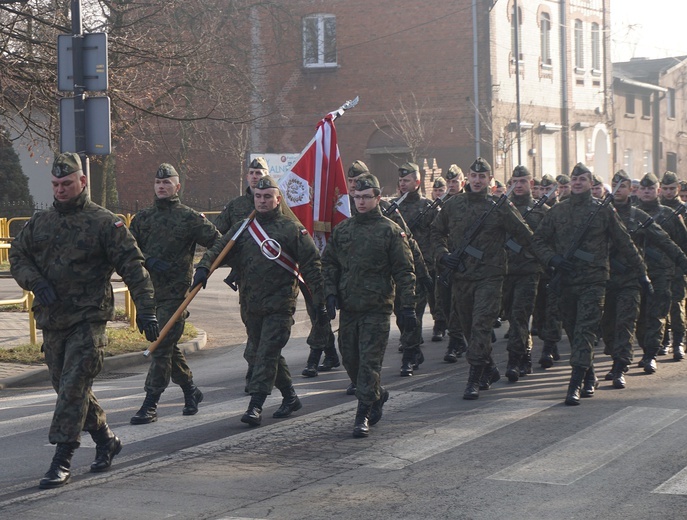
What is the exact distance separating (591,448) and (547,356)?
4.21 meters

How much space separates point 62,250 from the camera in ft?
23.5

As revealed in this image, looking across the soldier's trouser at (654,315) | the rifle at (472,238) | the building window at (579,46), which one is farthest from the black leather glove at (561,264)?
the building window at (579,46)

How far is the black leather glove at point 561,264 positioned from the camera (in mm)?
10055

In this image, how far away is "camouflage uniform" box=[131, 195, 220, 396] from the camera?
30.1 ft

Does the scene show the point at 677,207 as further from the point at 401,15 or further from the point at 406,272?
the point at 401,15

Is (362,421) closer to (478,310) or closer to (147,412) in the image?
(147,412)

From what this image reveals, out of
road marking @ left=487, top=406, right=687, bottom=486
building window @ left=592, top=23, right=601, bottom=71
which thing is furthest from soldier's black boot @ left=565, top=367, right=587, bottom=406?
building window @ left=592, top=23, right=601, bottom=71

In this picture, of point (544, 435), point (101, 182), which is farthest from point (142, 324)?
point (101, 182)

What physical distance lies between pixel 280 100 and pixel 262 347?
106 feet

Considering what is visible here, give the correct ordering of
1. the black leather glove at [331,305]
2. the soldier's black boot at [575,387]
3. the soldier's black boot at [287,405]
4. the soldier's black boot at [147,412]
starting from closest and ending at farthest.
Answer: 1. the black leather glove at [331,305]
2. the soldier's black boot at [147,412]
3. the soldier's black boot at [287,405]
4. the soldier's black boot at [575,387]

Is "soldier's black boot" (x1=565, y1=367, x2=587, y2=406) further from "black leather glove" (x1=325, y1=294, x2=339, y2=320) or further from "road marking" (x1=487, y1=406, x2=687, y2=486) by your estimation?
"black leather glove" (x1=325, y1=294, x2=339, y2=320)

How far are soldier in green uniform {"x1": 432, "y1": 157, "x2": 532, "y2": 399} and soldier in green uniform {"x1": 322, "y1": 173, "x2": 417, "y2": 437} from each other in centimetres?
136

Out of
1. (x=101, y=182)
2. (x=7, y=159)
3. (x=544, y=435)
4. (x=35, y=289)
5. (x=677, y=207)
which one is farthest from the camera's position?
(x=7, y=159)

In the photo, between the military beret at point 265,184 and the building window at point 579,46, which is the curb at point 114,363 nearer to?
the military beret at point 265,184
